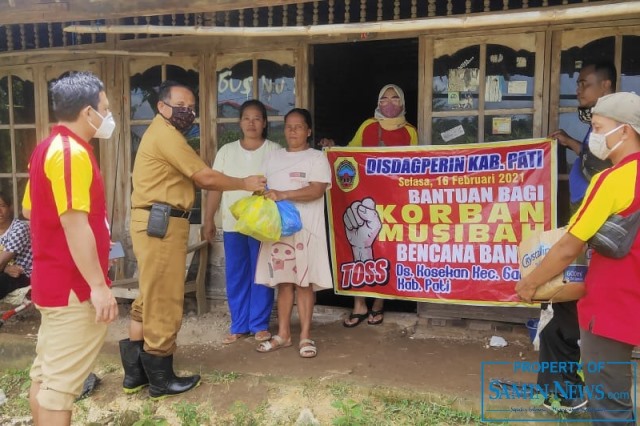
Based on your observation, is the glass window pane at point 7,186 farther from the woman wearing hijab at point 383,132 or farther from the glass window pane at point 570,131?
the glass window pane at point 570,131

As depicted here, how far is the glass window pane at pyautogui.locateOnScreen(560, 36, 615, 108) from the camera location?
384 centimetres

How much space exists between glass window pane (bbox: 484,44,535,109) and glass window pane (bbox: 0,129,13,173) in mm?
4857

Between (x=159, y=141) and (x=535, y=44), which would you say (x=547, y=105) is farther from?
→ (x=159, y=141)

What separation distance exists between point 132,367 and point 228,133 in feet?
7.53

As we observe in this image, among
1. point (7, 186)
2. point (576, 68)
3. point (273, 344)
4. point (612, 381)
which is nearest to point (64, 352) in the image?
point (273, 344)

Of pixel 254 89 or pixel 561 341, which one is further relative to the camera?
pixel 254 89

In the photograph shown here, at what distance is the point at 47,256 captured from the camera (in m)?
2.39

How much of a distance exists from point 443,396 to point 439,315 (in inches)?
51.6

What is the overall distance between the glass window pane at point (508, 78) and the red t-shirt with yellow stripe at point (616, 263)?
6.94 feet

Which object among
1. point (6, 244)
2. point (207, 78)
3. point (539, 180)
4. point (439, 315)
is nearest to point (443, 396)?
point (439, 315)

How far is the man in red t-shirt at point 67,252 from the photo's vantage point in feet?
7.61

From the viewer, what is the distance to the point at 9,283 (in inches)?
183

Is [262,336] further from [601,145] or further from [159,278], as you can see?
[601,145]

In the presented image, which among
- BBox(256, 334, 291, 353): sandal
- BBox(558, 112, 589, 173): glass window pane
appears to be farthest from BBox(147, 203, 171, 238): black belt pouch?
BBox(558, 112, 589, 173): glass window pane
